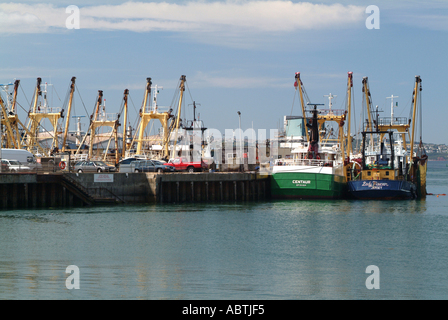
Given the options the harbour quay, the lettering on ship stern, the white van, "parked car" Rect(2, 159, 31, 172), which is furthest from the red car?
"parked car" Rect(2, 159, 31, 172)

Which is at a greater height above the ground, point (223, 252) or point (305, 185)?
point (305, 185)

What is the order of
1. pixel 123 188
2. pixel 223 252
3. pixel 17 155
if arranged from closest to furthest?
pixel 223 252, pixel 123 188, pixel 17 155

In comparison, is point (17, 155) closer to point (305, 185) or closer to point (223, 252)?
point (305, 185)

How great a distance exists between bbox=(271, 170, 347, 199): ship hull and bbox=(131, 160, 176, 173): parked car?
1112 centimetres

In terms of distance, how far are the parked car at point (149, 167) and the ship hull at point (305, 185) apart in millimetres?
11122

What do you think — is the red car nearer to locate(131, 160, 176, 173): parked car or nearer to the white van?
locate(131, 160, 176, 173): parked car

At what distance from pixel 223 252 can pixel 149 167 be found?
29.1 m

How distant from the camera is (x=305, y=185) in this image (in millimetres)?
57812

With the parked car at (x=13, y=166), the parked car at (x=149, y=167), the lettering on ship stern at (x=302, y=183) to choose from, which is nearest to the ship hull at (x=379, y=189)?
the lettering on ship stern at (x=302, y=183)

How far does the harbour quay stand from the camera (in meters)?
49.0

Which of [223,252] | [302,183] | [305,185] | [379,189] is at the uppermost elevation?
[302,183]

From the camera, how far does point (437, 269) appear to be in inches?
1048

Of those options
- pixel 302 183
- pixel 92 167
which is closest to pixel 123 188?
pixel 92 167

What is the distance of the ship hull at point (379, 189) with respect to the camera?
57.9 m
